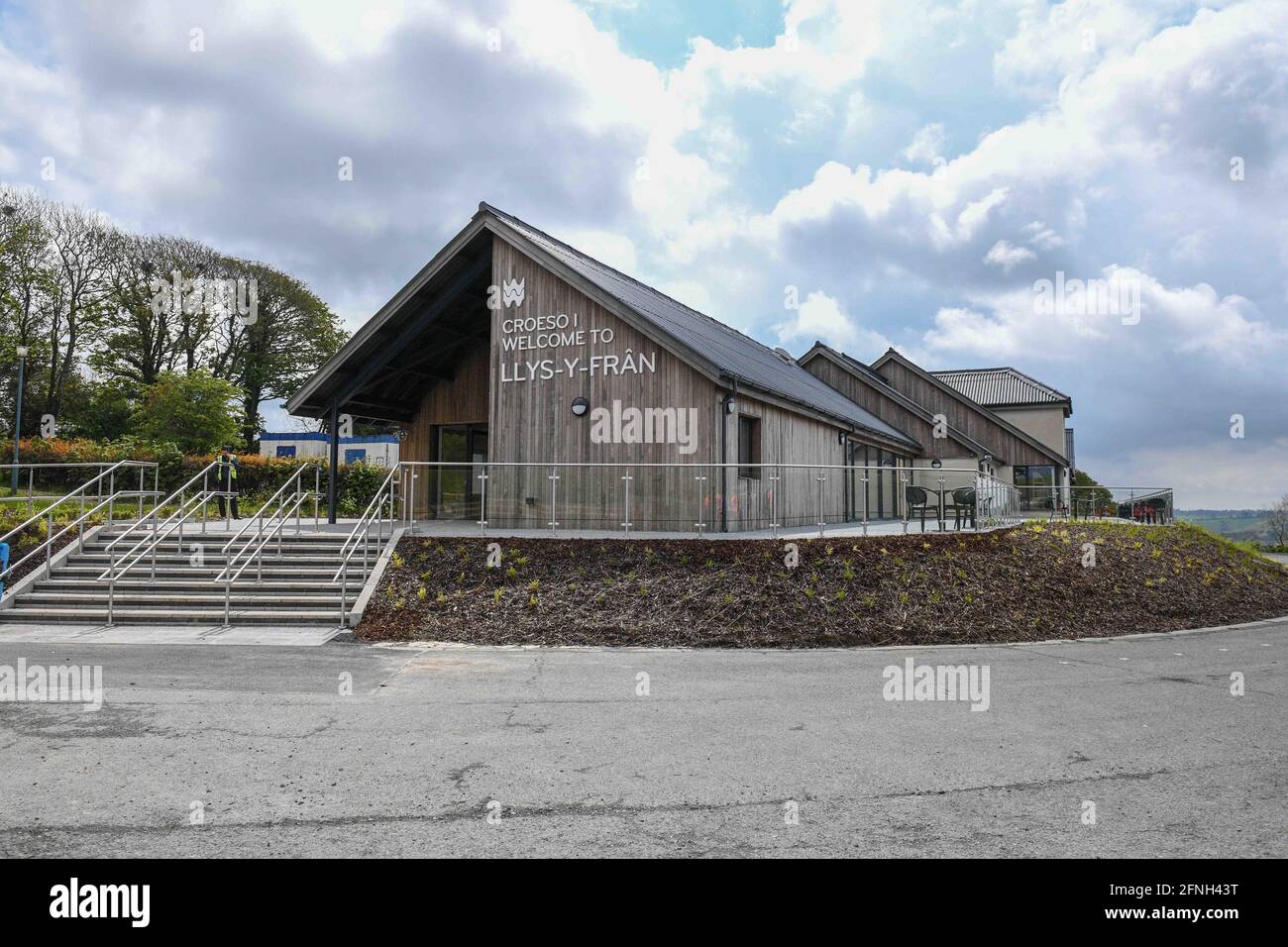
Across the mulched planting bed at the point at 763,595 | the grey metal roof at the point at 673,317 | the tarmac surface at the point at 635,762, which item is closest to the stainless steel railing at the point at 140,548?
the tarmac surface at the point at 635,762

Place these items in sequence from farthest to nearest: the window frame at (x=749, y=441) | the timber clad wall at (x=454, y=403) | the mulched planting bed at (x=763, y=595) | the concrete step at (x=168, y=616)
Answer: the timber clad wall at (x=454, y=403), the window frame at (x=749, y=441), the concrete step at (x=168, y=616), the mulched planting bed at (x=763, y=595)

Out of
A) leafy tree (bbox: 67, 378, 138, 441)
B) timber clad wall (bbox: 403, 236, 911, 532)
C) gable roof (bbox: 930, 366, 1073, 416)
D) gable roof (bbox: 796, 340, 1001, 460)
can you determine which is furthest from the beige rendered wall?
leafy tree (bbox: 67, 378, 138, 441)

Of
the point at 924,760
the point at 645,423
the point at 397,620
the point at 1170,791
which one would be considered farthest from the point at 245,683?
the point at 645,423

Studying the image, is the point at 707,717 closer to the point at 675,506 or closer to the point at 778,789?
A: the point at 778,789

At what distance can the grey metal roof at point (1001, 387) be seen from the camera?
40231 millimetres

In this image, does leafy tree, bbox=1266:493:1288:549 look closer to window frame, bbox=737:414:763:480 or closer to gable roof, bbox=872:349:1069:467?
gable roof, bbox=872:349:1069:467

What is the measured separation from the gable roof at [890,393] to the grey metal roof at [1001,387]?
8205mm

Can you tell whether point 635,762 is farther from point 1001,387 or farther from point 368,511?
point 1001,387

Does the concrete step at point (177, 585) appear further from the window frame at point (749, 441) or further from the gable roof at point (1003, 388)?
the gable roof at point (1003, 388)

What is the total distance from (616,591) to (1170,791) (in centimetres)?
737

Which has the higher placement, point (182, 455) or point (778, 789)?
point (182, 455)

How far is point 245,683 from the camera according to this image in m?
7.48

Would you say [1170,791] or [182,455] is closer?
[1170,791]
